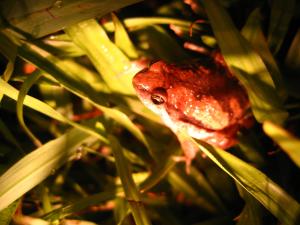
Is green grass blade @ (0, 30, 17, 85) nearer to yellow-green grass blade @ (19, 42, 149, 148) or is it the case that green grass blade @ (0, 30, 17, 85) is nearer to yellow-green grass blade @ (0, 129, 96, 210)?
yellow-green grass blade @ (19, 42, 149, 148)

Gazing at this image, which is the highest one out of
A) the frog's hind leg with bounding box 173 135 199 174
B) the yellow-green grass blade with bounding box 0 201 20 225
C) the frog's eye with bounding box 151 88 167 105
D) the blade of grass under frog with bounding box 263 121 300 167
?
the frog's eye with bounding box 151 88 167 105

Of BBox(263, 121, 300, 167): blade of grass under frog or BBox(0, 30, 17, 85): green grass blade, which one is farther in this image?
BBox(0, 30, 17, 85): green grass blade

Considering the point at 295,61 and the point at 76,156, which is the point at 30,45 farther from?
the point at 295,61

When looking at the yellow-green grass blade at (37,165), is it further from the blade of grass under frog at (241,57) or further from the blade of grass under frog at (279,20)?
the blade of grass under frog at (279,20)

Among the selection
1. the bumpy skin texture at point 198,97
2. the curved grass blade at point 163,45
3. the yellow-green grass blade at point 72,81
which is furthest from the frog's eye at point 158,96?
the curved grass blade at point 163,45

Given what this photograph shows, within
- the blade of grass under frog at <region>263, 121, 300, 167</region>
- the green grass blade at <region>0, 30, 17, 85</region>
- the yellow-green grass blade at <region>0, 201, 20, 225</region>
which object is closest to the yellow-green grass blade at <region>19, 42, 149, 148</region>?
the green grass blade at <region>0, 30, 17, 85</region>

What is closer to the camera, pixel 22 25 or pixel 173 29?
pixel 22 25

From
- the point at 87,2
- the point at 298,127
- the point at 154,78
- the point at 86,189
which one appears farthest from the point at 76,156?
the point at 298,127
